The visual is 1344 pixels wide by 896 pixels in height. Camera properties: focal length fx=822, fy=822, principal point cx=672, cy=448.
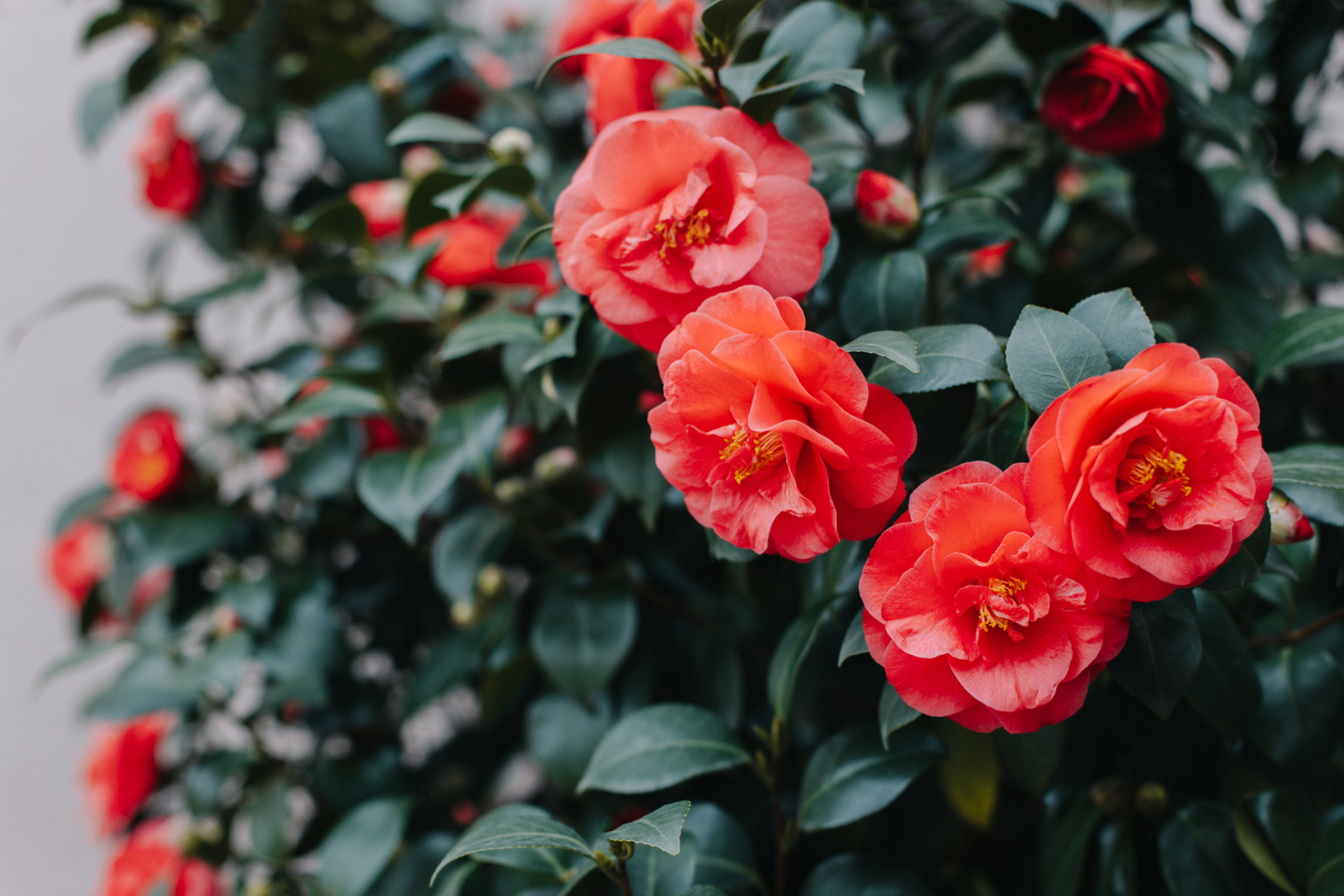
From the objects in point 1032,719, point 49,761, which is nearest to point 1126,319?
point 1032,719

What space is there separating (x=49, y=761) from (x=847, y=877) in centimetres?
144

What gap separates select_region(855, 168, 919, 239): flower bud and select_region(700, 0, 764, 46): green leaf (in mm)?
→ 113

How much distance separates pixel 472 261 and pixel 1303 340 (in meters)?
0.58

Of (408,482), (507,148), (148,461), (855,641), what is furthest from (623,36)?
(148,461)

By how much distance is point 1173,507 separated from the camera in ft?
1.08

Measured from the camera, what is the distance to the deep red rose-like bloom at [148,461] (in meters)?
0.79

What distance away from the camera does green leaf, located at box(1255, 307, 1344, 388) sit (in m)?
0.49

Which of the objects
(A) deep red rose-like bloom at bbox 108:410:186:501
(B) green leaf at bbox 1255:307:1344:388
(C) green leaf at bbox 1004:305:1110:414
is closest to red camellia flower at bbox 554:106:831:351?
(C) green leaf at bbox 1004:305:1110:414

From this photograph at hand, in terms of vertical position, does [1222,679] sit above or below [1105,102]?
below

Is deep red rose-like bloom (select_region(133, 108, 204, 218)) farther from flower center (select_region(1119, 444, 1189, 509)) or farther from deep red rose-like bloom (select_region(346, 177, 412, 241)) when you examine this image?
flower center (select_region(1119, 444, 1189, 509))

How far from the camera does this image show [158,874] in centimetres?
85

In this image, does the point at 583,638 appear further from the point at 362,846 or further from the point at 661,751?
the point at 362,846

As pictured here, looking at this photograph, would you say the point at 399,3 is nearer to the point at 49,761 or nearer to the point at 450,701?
the point at 450,701

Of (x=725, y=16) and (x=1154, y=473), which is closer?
(x=1154, y=473)
